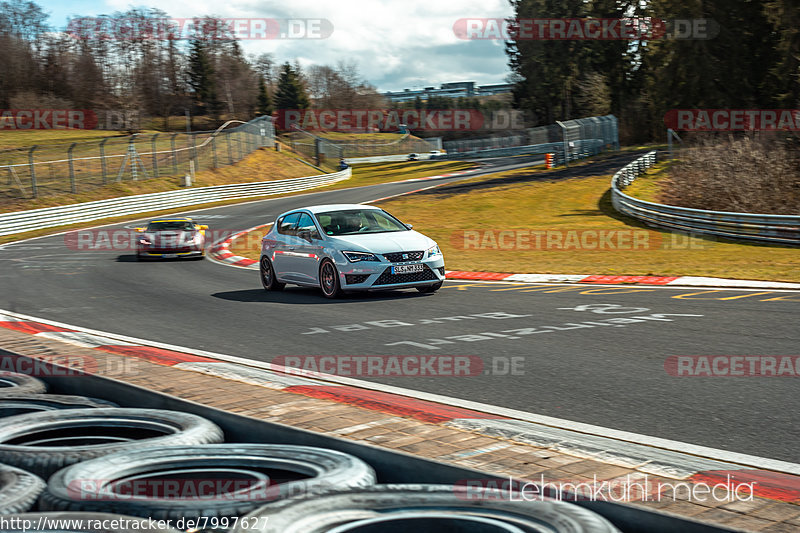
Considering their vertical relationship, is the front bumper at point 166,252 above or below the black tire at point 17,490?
below

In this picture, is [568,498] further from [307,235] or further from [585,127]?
[585,127]

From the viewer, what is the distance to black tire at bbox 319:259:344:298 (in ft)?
47.1

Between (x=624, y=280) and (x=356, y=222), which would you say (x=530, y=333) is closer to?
(x=356, y=222)

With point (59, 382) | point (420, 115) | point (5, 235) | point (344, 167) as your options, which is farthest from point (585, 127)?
point (420, 115)

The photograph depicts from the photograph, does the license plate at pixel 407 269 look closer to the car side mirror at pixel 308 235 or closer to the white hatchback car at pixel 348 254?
the white hatchback car at pixel 348 254

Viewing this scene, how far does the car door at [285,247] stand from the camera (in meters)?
15.8

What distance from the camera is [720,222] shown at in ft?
85.9

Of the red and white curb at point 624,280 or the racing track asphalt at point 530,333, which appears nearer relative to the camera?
the racing track asphalt at point 530,333

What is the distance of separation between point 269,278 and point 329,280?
2267 mm

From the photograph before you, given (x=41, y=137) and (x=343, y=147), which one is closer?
(x=41, y=137)

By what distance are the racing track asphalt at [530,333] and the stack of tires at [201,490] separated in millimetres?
2689

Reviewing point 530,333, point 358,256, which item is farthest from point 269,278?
point 530,333

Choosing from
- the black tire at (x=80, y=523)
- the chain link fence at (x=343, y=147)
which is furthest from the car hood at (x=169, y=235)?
the chain link fence at (x=343, y=147)

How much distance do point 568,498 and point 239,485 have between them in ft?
5.45
